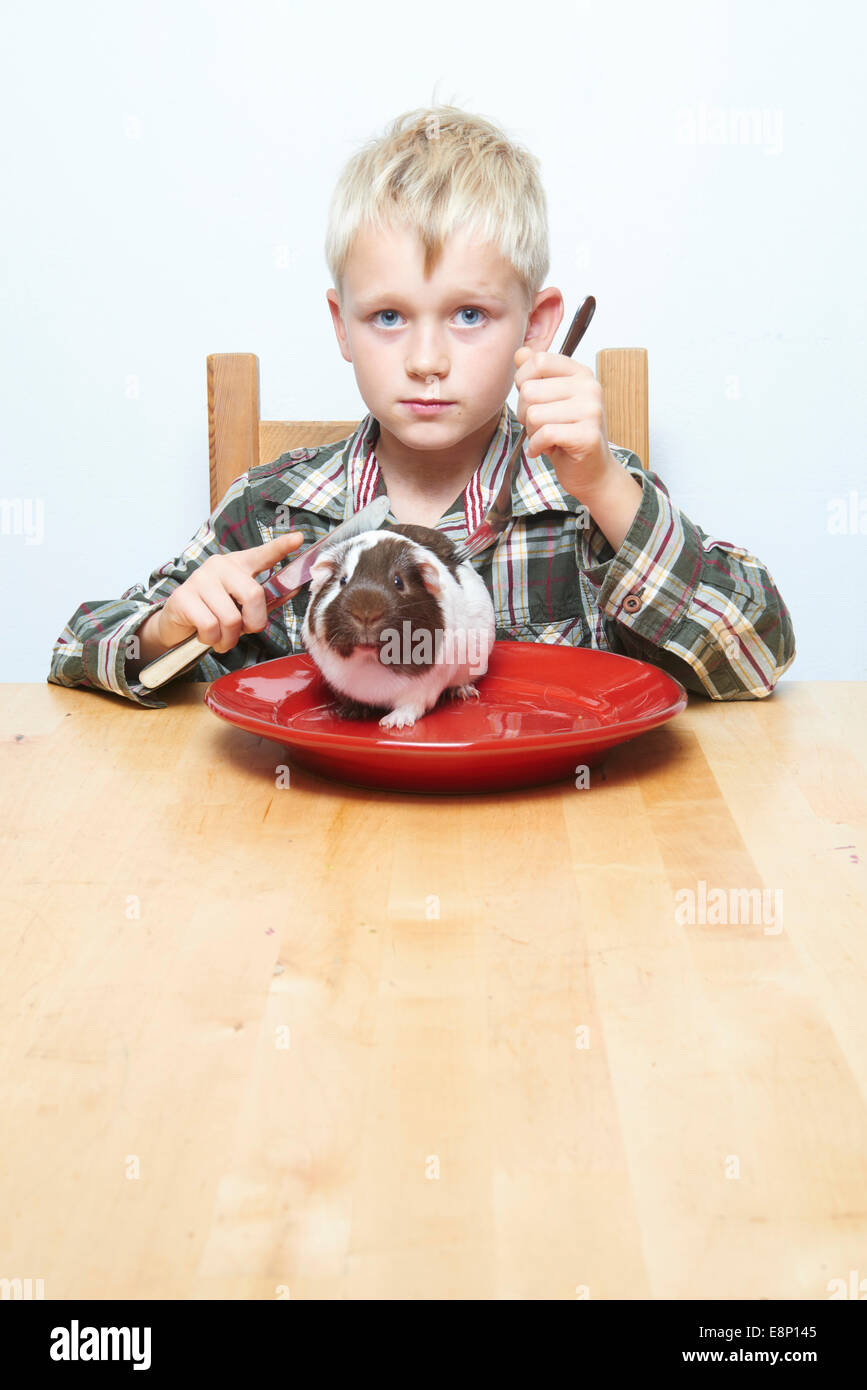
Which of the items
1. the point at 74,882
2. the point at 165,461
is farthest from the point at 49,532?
the point at 74,882

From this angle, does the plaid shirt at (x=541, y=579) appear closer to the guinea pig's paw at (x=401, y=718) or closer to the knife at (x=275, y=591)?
the knife at (x=275, y=591)

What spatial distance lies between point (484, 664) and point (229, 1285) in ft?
2.19

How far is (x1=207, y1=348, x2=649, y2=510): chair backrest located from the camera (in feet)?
4.82

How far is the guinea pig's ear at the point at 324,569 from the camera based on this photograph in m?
0.92

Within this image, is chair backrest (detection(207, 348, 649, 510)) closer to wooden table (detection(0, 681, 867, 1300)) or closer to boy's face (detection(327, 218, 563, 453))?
boy's face (detection(327, 218, 563, 453))

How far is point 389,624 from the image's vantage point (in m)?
0.85

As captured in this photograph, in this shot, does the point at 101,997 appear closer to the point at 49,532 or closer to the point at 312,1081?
the point at 312,1081

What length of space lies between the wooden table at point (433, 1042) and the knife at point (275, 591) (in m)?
0.20

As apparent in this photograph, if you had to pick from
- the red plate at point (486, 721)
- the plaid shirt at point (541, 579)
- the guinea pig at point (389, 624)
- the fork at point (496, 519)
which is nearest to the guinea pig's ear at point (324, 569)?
the guinea pig at point (389, 624)

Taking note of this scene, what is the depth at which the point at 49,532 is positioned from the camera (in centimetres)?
185

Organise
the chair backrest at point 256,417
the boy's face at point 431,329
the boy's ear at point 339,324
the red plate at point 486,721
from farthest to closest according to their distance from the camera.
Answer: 1. the chair backrest at point 256,417
2. the boy's ear at point 339,324
3. the boy's face at point 431,329
4. the red plate at point 486,721

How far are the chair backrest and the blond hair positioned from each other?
0.25 meters

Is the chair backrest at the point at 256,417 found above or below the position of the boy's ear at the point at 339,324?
below
